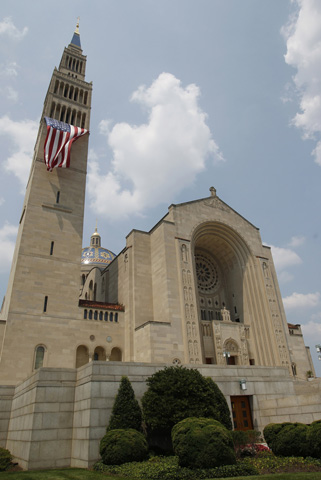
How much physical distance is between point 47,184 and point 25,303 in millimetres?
11561

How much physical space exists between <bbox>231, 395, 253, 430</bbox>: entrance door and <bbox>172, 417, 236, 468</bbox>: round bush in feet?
20.3

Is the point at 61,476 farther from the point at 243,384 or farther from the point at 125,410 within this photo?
the point at 243,384

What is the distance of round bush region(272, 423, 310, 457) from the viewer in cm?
1173

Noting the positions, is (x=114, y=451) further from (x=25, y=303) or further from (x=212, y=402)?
(x=25, y=303)

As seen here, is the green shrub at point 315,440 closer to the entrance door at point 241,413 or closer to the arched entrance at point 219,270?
the entrance door at point 241,413

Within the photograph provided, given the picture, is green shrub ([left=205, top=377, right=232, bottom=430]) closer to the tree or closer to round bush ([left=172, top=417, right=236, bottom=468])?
the tree

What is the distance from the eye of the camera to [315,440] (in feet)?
36.8

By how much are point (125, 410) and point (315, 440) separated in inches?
280

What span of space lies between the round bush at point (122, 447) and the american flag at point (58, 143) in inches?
969

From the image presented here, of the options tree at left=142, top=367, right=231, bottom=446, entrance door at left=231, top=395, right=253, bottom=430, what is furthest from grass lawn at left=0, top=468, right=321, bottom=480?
entrance door at left=231, top=395, right=253, bottom=430

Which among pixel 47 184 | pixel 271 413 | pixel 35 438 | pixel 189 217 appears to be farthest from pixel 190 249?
pixel 35 438

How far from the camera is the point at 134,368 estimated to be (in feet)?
51.5

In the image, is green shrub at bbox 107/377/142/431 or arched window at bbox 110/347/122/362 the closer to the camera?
green shrub at bbox 107/377/142/431

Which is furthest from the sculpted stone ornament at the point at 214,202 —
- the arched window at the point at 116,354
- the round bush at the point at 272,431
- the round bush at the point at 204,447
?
the round bush at the point at 204,447
